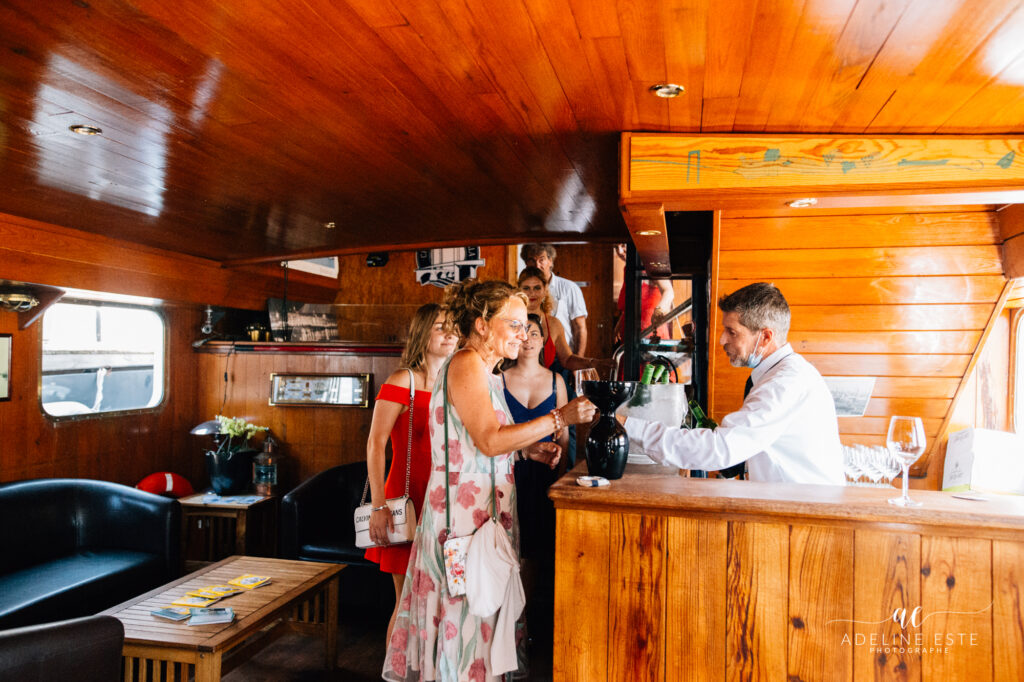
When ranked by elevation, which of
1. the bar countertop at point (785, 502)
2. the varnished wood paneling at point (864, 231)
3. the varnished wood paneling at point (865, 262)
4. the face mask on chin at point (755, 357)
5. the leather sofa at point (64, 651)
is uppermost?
the varnished wood paneling at point (864, 231)

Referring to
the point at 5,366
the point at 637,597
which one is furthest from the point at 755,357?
the point at 5,366

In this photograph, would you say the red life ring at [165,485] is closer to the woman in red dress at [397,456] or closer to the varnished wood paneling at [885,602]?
the woman in red dress at [397,456]

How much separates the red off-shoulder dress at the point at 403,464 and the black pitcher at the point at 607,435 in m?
1.04

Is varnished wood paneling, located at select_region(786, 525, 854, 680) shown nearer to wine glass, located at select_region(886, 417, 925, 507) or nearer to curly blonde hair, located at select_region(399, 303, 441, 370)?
wine glass, located at select_region(886, 417, 925, 507)

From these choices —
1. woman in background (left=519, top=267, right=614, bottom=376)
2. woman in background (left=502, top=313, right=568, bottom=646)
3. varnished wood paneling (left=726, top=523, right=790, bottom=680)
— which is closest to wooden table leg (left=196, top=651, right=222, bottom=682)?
woman in background (left=502, top=313, right=568, bottom=646)

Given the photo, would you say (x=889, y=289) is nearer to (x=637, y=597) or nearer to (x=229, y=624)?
(x=637, y=597)

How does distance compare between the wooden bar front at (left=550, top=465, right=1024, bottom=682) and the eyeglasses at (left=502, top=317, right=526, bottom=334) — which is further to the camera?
the eyeglasses at (left=502, top=317, right=526, bottom=334)

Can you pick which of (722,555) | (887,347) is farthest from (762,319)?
(887,347)

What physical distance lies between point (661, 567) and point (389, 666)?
115cm

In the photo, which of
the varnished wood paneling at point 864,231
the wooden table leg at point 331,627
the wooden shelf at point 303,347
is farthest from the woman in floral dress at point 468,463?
the wooden shelf at point 303,347

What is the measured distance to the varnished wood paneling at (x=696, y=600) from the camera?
1920 millimetres

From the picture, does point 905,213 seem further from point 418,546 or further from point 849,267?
point 418,546

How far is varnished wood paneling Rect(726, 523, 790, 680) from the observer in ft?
6.16

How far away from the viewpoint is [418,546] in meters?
2.41
